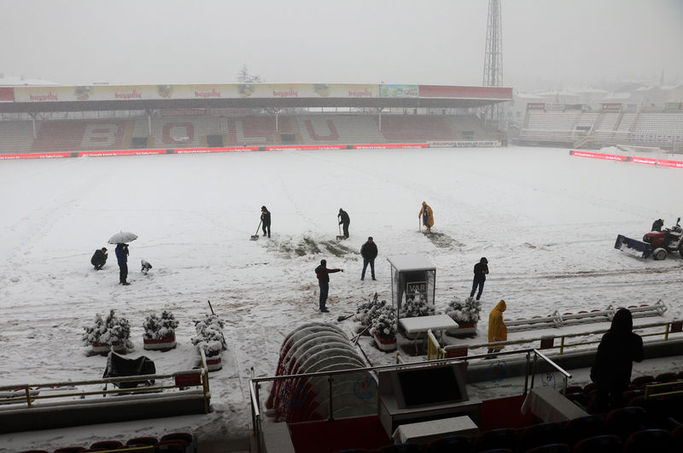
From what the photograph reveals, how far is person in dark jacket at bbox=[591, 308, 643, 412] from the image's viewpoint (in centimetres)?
610

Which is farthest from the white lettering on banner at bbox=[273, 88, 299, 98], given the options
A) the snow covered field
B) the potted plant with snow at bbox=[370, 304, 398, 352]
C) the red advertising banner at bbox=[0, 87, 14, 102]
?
the potted plant with snow at bbox=[370, 304, 398, 352]

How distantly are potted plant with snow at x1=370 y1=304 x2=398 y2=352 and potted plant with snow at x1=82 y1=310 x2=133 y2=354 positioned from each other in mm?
5092

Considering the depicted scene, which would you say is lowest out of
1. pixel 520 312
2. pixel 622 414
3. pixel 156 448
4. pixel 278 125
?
pixel 520 312

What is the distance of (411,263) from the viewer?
464 inches

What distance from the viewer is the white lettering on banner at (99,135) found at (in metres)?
55.9

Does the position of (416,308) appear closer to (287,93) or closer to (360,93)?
(287,93)

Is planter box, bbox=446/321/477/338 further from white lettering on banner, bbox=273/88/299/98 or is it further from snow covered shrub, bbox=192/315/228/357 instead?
white lettering on banner, bbox=273/88/299/98

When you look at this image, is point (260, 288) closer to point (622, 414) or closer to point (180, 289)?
point (180, 289)

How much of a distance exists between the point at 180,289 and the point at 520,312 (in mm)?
9231

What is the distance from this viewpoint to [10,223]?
71.0 ft

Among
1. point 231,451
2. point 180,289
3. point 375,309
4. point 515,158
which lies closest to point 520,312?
point 375,309

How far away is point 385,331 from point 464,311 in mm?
1981

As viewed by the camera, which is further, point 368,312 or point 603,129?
point 603,129

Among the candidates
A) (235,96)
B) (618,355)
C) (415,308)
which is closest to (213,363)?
(415,308)
